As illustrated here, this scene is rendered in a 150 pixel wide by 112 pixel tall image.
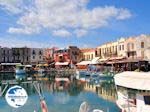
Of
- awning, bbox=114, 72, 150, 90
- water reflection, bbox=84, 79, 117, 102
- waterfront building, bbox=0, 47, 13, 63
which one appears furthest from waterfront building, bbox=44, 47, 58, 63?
awning, bbox=114, 72, 150, 90

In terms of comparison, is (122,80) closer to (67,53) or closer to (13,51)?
(67,53)

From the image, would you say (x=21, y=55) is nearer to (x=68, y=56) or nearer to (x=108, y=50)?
(x=68, y=56)

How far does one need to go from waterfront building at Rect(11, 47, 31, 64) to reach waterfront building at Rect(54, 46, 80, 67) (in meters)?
21.4

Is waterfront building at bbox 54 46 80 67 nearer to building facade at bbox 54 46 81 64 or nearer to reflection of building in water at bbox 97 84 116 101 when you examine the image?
building facade at bbox 54 46 81 64

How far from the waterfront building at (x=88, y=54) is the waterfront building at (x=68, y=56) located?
2.34 meters

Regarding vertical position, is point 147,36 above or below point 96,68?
above

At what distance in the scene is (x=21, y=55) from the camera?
154 m

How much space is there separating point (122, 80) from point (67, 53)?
111585 mm

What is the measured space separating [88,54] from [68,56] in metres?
8.93

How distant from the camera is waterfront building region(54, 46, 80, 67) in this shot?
133375mm

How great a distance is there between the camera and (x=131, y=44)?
93.9m

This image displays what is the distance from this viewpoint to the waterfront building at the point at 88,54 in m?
125

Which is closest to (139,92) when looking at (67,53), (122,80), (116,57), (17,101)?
(122,80)

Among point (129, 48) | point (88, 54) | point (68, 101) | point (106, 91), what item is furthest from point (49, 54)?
point (68, 101)
